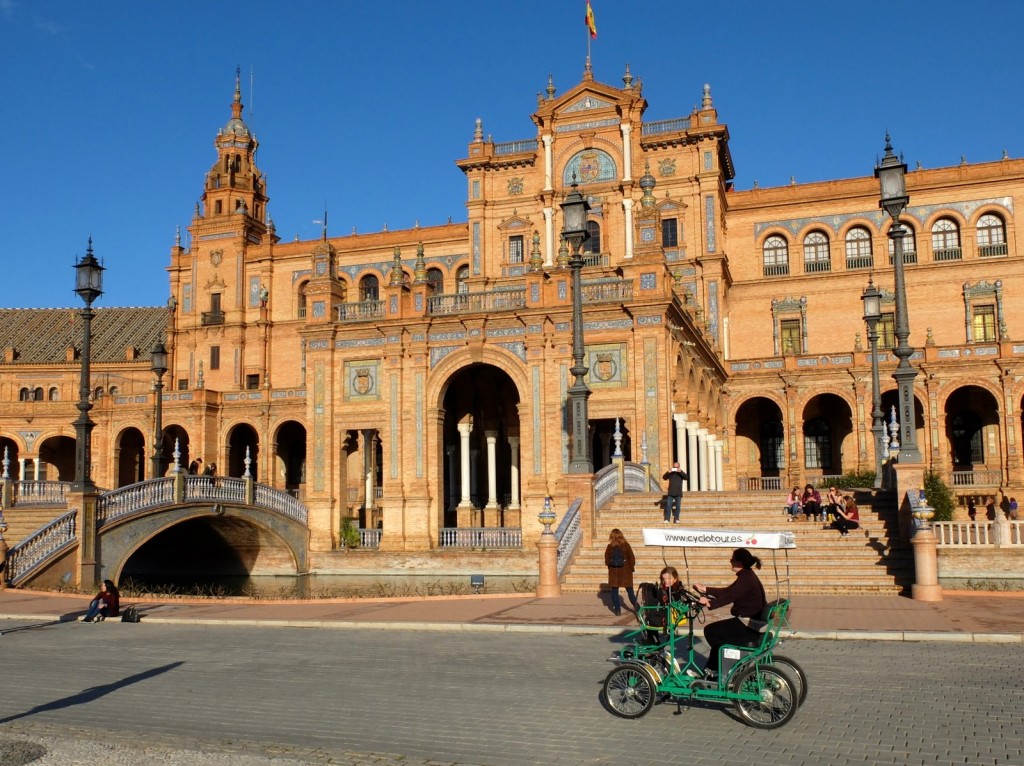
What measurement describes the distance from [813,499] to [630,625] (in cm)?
958

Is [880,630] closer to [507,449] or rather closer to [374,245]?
[507,449]

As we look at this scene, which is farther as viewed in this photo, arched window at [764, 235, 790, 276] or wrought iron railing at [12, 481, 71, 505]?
arched window at [764, 235, 790, 276]

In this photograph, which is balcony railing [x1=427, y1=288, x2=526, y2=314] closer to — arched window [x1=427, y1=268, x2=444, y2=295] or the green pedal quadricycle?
arched window [x1=427, y1=268, x2=444, y2=295]

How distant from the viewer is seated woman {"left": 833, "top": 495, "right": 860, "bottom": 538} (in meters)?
21.0

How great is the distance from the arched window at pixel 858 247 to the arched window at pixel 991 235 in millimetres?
5191

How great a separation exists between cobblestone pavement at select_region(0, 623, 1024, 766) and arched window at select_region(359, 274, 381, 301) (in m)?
46.1

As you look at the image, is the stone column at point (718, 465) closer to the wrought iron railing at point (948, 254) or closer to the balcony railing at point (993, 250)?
the wrought iron railing at point (948, 254)

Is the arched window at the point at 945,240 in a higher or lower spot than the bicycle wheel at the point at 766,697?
higher

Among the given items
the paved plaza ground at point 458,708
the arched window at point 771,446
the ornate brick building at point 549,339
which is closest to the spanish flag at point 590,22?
the ornate brick building at point 549,339

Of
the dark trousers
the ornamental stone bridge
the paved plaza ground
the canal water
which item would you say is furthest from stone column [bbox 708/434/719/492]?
the dark trousers

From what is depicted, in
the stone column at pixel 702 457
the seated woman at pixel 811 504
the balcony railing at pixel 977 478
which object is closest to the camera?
the seated woman at pixel 811 504

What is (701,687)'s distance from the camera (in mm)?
8578

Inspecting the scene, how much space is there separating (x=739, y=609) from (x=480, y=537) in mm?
23118

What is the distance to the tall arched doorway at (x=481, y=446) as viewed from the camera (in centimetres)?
3525
